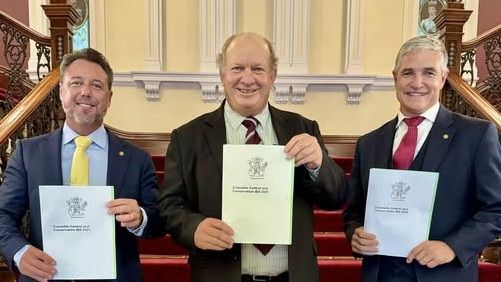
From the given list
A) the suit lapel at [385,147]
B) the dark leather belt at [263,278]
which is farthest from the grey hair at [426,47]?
the dark leather belt at [263,278]

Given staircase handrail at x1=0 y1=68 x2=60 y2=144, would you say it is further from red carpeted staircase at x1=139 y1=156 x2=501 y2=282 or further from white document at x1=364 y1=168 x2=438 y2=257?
white document at x1=364 y1=168 x2=438 y2=257

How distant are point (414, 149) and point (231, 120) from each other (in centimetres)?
71

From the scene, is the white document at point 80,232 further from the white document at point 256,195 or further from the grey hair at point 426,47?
the grey hair at point 426,47

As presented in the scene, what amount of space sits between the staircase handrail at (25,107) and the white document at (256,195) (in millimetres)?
1708

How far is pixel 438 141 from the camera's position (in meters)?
1.75

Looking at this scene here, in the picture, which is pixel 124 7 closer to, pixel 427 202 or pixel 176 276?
pixel 176 276

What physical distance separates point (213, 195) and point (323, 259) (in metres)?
1.85

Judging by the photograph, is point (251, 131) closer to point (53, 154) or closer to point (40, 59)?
point (53, 154)

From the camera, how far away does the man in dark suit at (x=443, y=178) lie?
164cm

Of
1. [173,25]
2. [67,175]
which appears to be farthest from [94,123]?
[173,25]

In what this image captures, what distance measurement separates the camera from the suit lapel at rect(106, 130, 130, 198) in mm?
1759

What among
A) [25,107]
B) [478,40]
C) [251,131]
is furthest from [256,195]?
[478,40]

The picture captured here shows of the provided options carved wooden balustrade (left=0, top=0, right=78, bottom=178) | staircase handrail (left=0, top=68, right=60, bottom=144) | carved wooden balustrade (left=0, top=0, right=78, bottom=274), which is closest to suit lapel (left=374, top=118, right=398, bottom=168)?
staircase handrail (left=0, top=68, right=60, bottom=144)

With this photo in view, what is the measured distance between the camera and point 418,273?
5.58 feet
